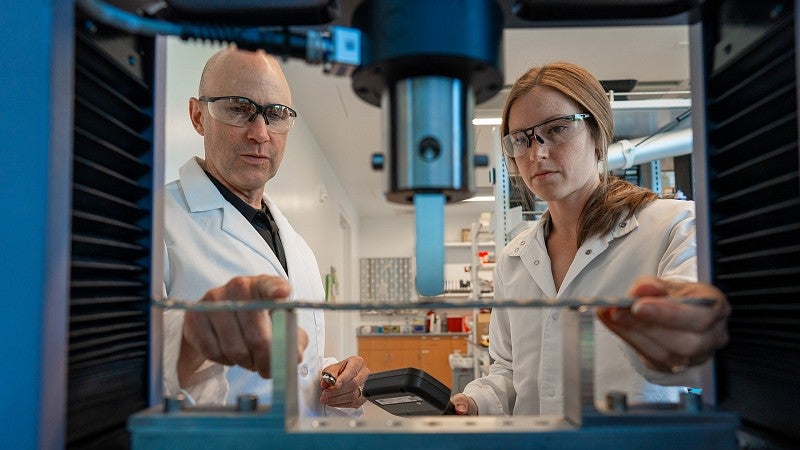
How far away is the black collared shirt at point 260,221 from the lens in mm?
1344

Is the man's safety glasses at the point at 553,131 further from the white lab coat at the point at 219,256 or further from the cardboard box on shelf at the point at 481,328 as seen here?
the cardboard box on shelf at the point at 481,328

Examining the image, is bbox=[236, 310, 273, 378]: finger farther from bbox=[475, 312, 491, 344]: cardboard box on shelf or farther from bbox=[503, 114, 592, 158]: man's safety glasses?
bbox=[475, 312, 491, 344]: cardboard box on shelf

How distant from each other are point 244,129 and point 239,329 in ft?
3.10

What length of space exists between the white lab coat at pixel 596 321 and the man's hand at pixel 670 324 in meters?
0.55

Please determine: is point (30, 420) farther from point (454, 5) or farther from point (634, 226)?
point (634, 226)

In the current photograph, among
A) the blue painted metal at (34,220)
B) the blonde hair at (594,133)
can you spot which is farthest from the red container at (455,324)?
the blue painted metal at (34,220)

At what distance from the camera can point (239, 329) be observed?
0.47 metres

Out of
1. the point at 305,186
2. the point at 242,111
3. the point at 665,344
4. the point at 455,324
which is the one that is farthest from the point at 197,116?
the point at 455,324

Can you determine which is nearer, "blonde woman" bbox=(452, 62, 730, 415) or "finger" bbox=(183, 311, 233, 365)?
"finger" bbox=(183, 311, 233, 365)

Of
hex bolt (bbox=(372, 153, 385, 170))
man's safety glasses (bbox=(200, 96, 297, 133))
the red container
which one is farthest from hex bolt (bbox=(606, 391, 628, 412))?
the red container

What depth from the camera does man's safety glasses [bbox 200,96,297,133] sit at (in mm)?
1313

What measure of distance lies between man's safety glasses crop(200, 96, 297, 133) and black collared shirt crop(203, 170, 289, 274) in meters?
0.15

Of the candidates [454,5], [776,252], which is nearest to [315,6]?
[454,5]

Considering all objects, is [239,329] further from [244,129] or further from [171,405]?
[244,129]
